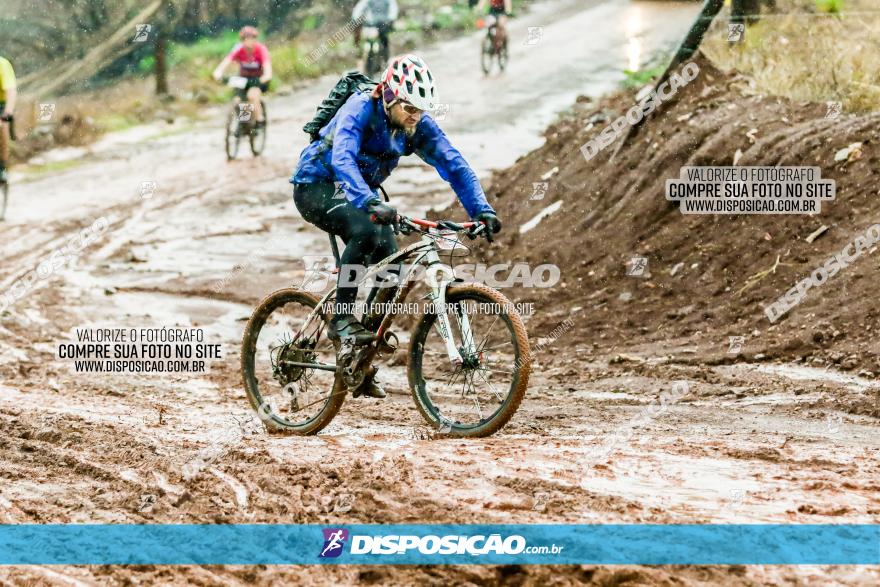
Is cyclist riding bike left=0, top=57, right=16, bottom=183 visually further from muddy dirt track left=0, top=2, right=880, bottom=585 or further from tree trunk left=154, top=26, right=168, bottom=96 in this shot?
tree trunk left=154, top=26, right=168, bottom=96

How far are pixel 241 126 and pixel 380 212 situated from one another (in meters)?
12.6

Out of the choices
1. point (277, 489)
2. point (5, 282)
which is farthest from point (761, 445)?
point (5, 282)

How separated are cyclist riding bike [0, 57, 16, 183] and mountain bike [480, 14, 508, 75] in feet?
34.4

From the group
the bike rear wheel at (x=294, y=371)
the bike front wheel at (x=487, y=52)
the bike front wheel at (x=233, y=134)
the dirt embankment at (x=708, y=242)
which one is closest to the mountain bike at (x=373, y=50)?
the bike front wheel at (x=487, y=52)

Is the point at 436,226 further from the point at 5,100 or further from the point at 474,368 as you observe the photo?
the point at 5,100

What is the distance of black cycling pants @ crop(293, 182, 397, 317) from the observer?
657 cm

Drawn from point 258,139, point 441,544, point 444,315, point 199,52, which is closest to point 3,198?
point 258,139

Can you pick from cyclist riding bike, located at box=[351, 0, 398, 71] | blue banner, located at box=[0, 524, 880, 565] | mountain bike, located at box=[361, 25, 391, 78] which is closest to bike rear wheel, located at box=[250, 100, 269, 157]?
mountain bike, located at box=[361, 25, 391, 78]

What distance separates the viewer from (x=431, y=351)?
24.8 ft

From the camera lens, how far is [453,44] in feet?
86.5

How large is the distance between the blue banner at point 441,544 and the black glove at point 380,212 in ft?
5.93

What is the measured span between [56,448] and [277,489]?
1.74m

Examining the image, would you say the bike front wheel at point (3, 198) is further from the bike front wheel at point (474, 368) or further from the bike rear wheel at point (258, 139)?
the bike front wheel at point (474, 368)

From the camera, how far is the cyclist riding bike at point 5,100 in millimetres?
14227
